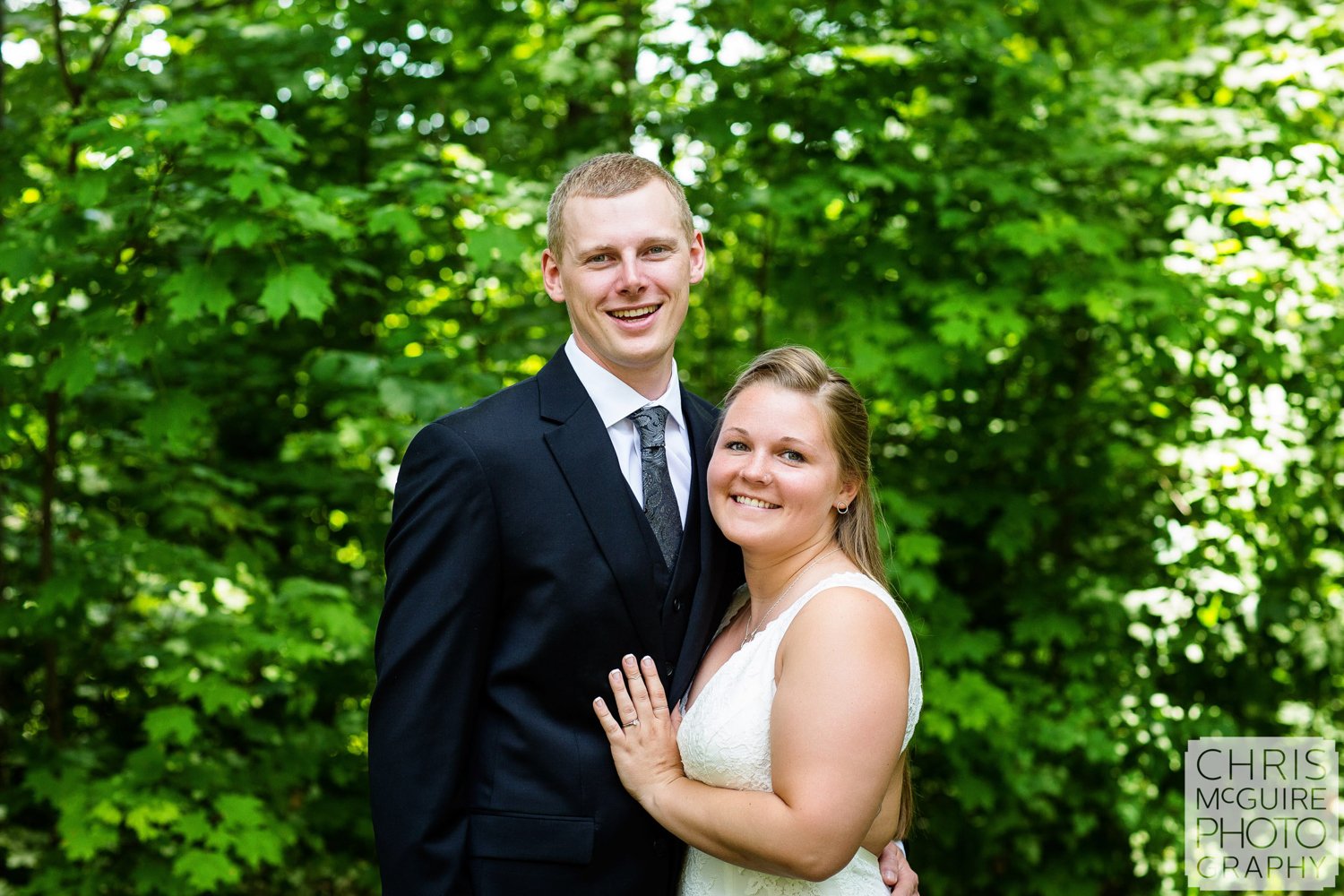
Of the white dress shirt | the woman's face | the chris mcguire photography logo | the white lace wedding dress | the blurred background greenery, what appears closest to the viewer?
the white lace wedding dress

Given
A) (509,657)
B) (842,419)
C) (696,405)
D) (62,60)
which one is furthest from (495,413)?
(62,60)

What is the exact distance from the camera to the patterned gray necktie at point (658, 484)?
231 cm

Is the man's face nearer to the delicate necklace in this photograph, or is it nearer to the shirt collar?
the shirt collar

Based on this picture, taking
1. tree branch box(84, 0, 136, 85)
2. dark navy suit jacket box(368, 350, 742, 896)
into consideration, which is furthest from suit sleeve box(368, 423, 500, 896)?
tree branch box(84, 0, 136, 85)

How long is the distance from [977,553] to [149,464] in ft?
12.0

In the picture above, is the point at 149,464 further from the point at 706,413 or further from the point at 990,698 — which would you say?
the point at 990,698

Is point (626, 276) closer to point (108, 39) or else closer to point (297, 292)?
point (297, 292)

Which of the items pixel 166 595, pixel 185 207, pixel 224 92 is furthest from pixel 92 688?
pixel 224 92

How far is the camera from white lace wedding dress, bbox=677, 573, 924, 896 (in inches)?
83.7

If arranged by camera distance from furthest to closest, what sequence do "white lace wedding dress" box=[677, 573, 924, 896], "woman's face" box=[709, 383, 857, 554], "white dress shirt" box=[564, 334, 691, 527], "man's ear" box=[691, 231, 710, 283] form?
"man's ear" box=[691, 231, 710, 283] → "white dress shirt" box=[564, 334, 691, 527] → "woman's face" box=[709, 383, 857, 554] → "white lace wedding dress" box=[677, 573, 924, 896]

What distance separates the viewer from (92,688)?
180 inches

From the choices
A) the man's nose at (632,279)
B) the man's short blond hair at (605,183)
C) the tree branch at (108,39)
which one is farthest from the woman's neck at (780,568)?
the tree branch at (108,39)

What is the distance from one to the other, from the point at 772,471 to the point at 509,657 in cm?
61

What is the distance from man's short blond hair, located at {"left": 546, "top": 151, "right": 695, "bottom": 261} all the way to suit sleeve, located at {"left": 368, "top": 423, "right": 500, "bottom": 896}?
55 cm
